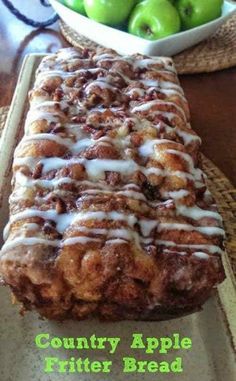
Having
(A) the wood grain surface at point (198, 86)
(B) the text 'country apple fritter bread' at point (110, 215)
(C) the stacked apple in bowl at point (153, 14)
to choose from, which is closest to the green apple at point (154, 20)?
(C) the stacked apple in bowl at point (153, 14)

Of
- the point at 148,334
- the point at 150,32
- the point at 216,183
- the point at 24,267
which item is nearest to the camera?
the point at 24,267

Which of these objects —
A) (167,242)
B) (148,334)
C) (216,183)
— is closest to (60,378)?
(148,334)

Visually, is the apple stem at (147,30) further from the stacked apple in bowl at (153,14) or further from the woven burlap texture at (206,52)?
the woven burlap texture at (206,52)

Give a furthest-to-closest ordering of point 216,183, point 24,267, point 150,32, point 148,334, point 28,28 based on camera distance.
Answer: point 28,28 → point 150,32 → point 216,183 → point 148,334 → point 24,267

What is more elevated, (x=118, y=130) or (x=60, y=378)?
(x=118, y=130)

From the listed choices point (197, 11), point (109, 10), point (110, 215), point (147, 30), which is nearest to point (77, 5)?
point (109, 10)

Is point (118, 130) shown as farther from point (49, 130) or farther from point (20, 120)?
point (20, 120)

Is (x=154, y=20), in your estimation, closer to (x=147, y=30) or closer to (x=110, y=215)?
(x=147, y=30)
